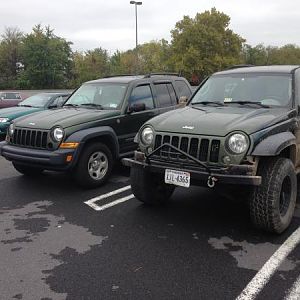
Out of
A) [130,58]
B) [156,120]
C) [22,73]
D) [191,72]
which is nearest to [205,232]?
[156,120]

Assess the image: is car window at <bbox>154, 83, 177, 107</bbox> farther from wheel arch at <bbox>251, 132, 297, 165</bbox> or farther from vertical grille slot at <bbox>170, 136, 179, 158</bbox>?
wheel arch at <bbox>251, 132, 297, 165</bbox>

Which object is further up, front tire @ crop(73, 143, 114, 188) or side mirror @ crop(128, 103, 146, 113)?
side mirror @ crop(128, 103, 146, 113)

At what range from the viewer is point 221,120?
16.3 feet

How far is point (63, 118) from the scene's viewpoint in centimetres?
687

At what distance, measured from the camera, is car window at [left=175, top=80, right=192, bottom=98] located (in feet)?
29.6

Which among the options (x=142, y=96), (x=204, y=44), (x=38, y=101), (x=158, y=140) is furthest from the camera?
(x=204, y=44)

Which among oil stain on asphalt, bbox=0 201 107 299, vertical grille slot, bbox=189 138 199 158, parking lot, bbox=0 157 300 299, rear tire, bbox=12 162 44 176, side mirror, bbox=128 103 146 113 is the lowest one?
oil stain on asphalt, bbox=0 201 107 299

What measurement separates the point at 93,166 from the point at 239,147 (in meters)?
2.99

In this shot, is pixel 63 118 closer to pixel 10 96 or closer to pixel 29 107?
pixel 29 107

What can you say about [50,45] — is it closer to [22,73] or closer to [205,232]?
[22,73]

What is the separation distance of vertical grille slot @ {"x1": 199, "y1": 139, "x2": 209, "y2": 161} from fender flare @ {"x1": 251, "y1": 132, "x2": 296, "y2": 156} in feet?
1.68

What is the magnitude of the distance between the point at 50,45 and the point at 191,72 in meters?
19.1

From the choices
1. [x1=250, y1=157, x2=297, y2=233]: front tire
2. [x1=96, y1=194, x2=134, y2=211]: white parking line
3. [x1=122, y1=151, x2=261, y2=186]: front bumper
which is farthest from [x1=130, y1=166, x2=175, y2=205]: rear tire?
[x1=250, y1=157, x2=297, y2=233]: front tire

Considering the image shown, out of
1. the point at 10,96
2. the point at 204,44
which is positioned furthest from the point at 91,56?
the point at 10,96
